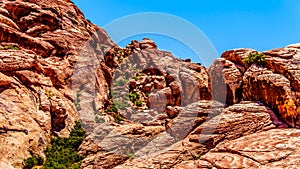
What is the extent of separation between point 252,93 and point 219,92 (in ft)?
12.5

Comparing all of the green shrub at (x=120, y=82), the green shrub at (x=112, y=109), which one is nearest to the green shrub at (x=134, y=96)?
the green shrub at (x=120, y=82)

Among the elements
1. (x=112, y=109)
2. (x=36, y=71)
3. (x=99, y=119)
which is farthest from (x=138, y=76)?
(x=36, y=71)

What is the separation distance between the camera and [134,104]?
1993 inches

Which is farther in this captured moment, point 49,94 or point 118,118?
point 118,118

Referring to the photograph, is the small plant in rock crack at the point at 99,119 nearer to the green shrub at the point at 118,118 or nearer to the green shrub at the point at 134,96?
the green shrub at the point at 118,118

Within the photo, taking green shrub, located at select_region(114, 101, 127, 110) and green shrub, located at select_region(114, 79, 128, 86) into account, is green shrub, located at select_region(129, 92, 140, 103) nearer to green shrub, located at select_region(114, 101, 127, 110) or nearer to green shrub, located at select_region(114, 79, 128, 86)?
green shrub, located at select_region(114, 101, 127, 110)

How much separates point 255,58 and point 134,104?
107ft

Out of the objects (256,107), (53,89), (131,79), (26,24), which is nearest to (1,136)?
(53,89)

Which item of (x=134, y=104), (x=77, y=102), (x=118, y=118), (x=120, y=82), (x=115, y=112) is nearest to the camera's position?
(x=77, y=102)

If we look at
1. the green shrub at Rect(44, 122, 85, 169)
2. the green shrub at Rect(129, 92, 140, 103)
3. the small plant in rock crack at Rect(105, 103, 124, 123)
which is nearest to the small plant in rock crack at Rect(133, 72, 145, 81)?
the green shrub at Rect(129, 92, 140, 103)

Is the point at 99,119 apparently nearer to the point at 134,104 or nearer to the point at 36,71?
the point at 36,71

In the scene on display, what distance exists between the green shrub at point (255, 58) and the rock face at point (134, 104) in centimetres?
39

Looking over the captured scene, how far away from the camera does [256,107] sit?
61.7 ft

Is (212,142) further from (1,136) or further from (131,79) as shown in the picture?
(131,79)
